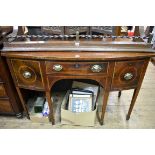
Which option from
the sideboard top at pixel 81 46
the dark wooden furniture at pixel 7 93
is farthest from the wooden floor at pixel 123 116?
the sideboard top at pixel 81 46

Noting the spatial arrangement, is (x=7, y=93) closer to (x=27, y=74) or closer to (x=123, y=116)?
(x=27, y=74)

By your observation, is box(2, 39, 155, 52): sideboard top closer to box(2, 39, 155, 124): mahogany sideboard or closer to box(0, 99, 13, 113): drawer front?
box(2, 39, 155, 124): mahogany sideboard

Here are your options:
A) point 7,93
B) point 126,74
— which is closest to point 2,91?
point 7,93

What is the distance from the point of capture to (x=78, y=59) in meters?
1.00

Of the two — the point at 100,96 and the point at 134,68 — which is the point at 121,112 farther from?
the point at 134,68

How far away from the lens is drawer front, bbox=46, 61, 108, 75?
1.04 m

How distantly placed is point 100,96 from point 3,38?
1.00m

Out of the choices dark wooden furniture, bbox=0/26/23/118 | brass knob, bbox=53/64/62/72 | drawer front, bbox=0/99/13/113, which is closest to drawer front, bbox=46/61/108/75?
brass knob, bbox=53/64/62/72

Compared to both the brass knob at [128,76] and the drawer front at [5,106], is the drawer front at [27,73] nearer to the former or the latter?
the drawer front at [5,106]

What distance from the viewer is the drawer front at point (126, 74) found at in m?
1.07

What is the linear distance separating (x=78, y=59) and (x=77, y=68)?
83 millimetres

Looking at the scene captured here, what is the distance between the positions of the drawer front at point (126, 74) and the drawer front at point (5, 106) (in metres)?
0.90

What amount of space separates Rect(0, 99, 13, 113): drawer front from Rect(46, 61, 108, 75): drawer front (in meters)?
0.56
